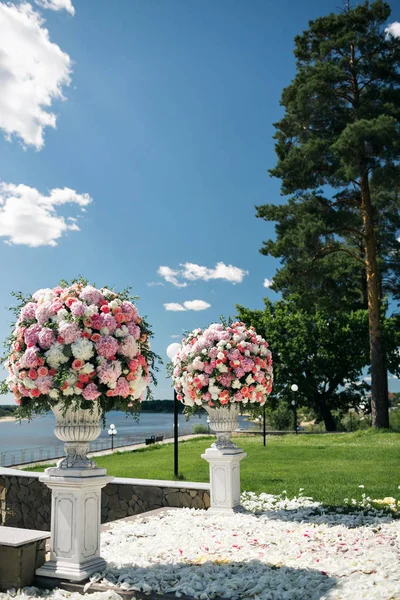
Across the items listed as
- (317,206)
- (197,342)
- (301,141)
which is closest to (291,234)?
(317,206)

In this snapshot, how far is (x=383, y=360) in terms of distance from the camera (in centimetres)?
2238

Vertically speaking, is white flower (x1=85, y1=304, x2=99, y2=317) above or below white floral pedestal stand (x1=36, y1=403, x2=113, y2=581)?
above

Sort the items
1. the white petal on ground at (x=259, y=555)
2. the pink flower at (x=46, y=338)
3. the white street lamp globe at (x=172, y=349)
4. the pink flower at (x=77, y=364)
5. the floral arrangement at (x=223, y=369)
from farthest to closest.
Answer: the white street lamp globe at (x=172, y=349) < the floral arrangement at (x=223, y=369) < the pink flower at (x=46, y=338) < the pink flower at (x=77, y=364) < the white petal on ground at (x=259, y=555)

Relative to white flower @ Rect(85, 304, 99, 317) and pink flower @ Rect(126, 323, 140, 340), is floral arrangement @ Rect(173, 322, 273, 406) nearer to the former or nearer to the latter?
pink flower @ Rect(126, 323, 140, 340)

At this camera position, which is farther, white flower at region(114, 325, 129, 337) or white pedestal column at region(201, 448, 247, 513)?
white pedestal column at region(201, 448, 247, 513)

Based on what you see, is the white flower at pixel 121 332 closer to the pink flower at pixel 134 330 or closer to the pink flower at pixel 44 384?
the pink flower at pixel 134 330

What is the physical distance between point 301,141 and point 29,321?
20.2 metres

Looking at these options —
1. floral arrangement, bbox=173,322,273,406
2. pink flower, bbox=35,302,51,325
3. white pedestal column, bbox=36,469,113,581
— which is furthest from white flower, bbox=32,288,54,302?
floral arrangement, bbox=173,322,273,406

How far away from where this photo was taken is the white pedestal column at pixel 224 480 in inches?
327

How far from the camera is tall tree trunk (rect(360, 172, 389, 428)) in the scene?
868 inches

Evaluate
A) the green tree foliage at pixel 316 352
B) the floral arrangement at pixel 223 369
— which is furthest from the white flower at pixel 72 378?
the green tree foliage at pixel 316 352

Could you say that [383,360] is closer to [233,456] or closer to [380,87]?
[380,87]

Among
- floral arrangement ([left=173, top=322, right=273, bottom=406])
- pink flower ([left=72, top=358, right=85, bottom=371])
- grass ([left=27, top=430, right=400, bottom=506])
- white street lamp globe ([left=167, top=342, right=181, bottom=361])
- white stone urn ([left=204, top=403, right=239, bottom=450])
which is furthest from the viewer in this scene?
grass ([left=27, top=430, right=400, bottom=506])

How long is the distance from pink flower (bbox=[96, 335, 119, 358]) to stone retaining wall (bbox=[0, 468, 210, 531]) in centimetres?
442
